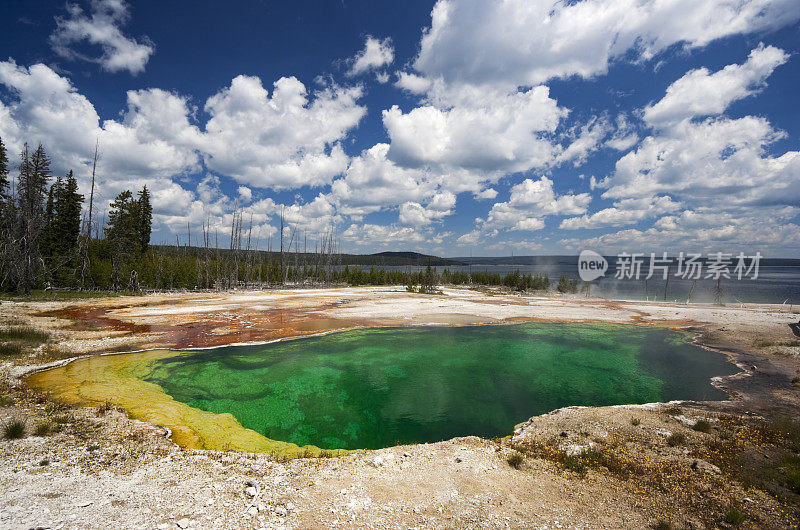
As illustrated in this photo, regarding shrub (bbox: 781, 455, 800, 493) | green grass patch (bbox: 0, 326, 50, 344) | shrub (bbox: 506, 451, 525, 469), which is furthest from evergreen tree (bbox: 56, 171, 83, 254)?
shrub (bbox: 781, 455, 800, 493)

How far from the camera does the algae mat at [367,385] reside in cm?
1152

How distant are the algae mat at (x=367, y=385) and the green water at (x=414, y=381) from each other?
0.07 meters

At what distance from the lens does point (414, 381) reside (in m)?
16.7

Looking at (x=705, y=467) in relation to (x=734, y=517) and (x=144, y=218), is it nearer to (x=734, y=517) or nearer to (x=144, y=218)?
(x=734, y=517)

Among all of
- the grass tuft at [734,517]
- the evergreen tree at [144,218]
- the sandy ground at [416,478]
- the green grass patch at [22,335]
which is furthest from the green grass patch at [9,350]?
the evergreen tree at [144,218]

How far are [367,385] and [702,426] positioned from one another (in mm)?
13221

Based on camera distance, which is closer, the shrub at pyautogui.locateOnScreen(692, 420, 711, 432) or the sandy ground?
the sandy ground

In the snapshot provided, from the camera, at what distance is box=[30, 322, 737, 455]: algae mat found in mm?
11523

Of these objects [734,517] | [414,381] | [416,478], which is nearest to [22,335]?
[414,381]

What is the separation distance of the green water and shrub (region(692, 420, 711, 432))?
4.03 metres

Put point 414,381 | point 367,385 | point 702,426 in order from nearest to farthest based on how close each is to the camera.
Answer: point 702,426 < point 367,385 < point 414,381

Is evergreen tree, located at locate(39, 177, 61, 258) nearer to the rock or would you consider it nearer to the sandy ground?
the sandy ground

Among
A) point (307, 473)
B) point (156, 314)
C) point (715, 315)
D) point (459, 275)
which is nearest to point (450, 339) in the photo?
point (307, 473)

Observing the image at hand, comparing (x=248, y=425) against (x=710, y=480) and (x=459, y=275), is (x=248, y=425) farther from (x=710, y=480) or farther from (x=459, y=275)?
(x=459, y=275)
